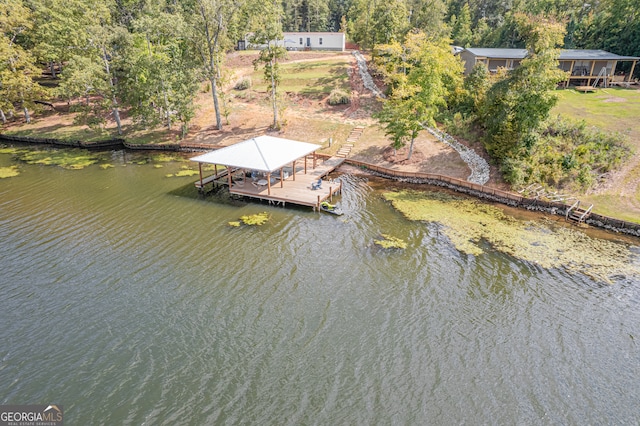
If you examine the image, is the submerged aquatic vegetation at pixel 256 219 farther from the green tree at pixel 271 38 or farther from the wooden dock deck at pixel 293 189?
the green tree at pixel 271 38

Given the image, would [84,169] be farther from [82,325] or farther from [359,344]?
[359,344]

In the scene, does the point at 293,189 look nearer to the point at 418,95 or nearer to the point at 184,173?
the point at 184,173

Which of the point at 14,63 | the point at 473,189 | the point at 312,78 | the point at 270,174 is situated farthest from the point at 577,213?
the point at 14,63

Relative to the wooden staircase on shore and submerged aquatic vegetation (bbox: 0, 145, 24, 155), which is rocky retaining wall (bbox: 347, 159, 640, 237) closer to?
the wooden staircase on shore

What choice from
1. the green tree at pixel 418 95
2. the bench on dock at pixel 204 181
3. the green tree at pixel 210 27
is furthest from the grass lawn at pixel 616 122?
the green tree at pixel 210 27

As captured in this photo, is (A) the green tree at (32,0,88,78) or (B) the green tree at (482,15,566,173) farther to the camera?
(A) the green tree at (32,0,88,78)

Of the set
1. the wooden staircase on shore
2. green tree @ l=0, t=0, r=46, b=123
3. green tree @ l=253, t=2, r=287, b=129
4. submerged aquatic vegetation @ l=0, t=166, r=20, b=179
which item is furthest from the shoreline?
green tree @ l=253, t=2, r=287, b=129

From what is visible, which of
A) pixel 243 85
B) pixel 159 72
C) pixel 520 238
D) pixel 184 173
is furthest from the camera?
pixel 243 85
